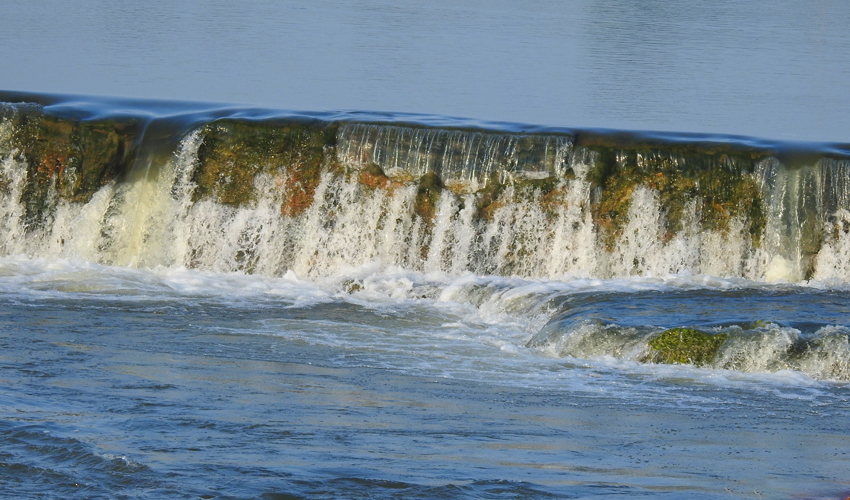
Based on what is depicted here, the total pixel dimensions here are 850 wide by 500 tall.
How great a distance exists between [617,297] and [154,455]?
668cm

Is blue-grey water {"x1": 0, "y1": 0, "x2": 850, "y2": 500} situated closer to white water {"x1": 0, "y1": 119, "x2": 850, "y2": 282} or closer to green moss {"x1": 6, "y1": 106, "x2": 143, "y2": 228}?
white water {"x1": 0, "y1": 119, "x2": 850, "y2": 282}

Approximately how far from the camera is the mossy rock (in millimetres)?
9602

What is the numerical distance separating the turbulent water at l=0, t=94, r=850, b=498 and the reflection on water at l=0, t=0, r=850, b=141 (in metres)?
3.33

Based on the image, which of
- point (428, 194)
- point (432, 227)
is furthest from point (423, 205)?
point (432, 227)

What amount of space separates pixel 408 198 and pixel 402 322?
3.23 meters

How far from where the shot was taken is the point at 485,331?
11.2 metres

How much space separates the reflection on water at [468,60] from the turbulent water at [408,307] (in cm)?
333

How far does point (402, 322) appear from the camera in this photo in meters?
11.6

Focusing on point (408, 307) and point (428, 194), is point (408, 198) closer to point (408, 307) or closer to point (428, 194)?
point (428, 194)

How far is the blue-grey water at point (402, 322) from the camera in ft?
20.8

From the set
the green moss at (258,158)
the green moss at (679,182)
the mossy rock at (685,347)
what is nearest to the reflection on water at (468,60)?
the green moss at (679,182)

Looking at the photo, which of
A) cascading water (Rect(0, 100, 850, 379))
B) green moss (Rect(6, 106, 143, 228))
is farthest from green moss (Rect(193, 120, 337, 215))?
green moss (Rect(6, 106, 143, 228))

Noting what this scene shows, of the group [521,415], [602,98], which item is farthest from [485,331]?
[602,98]

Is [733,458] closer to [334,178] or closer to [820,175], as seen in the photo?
[820,175]
